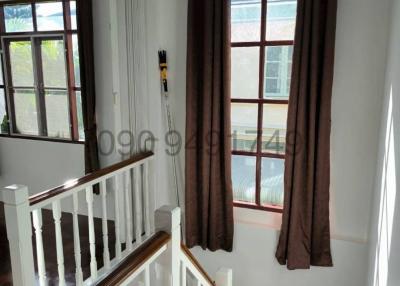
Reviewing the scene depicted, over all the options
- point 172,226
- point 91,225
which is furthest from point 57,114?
point 172,226

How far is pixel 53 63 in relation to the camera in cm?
403

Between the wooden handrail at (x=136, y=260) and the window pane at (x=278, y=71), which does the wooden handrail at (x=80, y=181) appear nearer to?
the wooden handrail at (x=136, y=260)

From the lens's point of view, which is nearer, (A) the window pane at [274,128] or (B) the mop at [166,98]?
(A) the window pane at [274,128]

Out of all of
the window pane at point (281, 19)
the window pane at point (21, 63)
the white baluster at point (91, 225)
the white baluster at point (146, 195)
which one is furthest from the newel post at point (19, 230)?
the window pane at point (21, 63)

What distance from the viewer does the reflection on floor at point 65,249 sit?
3.01m

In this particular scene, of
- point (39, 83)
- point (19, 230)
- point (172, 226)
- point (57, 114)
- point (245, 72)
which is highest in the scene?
point (245, 72)

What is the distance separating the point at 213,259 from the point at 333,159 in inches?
58.3

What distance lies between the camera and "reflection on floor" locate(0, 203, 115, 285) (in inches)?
119

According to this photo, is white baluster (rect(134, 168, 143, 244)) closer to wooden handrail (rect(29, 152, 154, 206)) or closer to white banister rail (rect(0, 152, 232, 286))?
white banister rail (rect(0, 152, 232, 286))

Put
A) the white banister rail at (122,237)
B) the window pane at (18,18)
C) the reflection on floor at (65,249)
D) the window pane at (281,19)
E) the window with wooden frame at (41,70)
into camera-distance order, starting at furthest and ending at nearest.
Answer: the window pane at (18,18), the window with wooden frame at (41,70), the reflection on floor at (65,249), the window pane at (281,19), the white banister rail at (122,237)

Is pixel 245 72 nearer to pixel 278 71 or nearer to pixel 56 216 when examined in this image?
pixel 278 71

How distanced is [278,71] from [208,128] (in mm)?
774

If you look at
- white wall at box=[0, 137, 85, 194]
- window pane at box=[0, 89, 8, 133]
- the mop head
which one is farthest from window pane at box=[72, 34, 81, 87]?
window pane at box=[0, 89, 8, 133]

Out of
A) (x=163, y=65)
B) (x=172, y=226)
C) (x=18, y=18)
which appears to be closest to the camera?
(x=172, y=226)
